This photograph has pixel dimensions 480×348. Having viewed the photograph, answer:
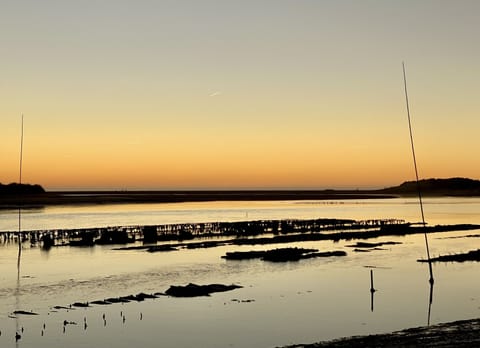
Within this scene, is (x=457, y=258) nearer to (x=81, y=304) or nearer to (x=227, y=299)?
(x=227, y=299)

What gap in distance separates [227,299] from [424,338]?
510 inches

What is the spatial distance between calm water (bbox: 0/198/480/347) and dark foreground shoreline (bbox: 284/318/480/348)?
6.28 feet

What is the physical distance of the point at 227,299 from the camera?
32812 mm

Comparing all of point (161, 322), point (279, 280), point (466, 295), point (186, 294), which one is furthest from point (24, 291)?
point (466, 295)

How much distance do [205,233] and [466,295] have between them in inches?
1876

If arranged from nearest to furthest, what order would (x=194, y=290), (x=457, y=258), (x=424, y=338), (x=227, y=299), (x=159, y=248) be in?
(x=424, y=338) < (x=227, y=299) < (x=194, y=290) < (x=457, y=258) < (x=159, y=248)

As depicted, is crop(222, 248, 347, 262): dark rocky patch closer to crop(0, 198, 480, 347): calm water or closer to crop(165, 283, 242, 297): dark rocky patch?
crop(0, 198, 480, 347): calm water

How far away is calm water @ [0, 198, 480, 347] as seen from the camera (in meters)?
25.7

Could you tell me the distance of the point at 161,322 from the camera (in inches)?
1091

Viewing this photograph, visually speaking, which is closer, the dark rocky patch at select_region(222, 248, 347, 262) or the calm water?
the calm water

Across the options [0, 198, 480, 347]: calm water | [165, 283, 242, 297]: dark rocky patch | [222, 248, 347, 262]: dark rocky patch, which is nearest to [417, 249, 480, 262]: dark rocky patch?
[0, 198, 480, 347]: calm water

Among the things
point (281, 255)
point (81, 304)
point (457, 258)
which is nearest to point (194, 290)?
point (81, 304)

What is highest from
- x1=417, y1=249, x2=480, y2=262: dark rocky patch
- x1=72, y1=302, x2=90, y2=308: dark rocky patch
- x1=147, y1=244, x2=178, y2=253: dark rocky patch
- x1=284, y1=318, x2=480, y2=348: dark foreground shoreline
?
x1=147, y1=244, x2=178, y2=253: dark rocky patch

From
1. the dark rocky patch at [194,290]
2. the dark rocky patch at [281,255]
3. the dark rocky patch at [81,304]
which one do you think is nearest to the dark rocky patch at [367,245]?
the dark rocky patch at [281,255]
